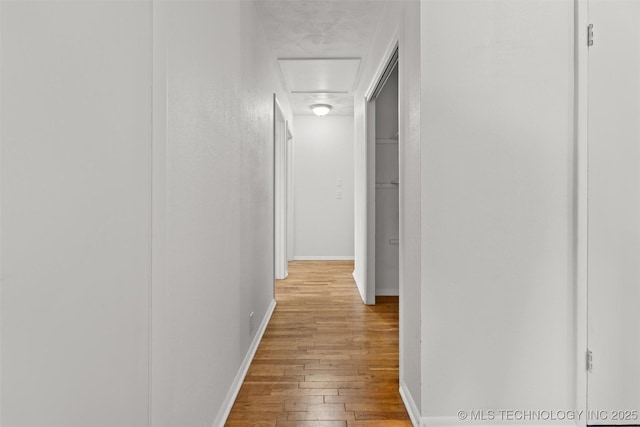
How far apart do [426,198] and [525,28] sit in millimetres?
898

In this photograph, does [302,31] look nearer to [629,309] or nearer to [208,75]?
[208,75]

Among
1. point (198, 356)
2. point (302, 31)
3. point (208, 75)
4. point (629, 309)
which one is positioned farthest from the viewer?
point (302, 31)

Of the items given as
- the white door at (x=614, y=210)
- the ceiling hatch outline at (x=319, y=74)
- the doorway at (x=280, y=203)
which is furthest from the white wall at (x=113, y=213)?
the doorway at (x=280, y=203)

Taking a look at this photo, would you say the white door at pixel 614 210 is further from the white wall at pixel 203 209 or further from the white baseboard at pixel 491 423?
the white wall at pixel 203 209

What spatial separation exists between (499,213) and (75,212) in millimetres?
1701

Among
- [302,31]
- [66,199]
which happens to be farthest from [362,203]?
[66,199]

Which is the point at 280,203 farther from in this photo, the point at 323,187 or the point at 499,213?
the point at 499,213

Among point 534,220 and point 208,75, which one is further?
point 534,220

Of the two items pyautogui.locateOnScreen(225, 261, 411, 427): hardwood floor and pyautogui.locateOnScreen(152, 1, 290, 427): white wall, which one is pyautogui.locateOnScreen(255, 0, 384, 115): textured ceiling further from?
pyautogui.locateOnScreen(225, 261, 411, 427): hardwood floor

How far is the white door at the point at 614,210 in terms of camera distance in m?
1.84

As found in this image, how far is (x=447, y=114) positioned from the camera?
1.88 meters

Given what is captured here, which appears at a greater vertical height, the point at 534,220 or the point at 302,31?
the point at 302,31

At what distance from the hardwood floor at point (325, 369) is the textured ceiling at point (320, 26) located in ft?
8.14

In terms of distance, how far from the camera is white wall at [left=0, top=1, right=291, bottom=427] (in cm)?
70
